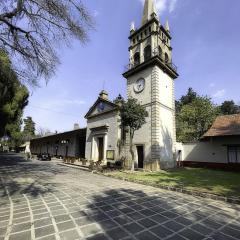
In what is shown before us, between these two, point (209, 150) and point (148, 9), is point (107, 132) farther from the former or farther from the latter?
point (148, 9)

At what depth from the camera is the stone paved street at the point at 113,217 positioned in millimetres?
4664

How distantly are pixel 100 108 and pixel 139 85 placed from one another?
6.44m

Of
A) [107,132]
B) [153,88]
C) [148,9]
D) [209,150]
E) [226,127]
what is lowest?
[209,150]

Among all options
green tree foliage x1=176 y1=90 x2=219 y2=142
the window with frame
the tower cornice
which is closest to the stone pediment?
the tower cornice

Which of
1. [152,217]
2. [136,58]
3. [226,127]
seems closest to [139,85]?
[136,58]

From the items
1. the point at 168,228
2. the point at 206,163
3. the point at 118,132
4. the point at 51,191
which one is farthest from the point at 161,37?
the point at 168,228

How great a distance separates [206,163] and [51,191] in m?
18.7

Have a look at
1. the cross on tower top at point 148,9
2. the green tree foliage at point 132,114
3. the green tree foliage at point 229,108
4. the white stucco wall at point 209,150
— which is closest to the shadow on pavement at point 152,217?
the green tree foliage at point 132,114

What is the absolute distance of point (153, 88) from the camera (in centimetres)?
2008

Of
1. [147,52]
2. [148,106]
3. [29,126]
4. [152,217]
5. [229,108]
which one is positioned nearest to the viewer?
[152,217]

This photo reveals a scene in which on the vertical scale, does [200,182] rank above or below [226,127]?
below

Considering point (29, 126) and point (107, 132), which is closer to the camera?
point (107, 132)

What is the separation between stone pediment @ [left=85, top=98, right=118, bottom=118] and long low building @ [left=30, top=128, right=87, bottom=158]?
320cm

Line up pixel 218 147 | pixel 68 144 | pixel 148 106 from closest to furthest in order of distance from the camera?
pixel 148 106 → pixel 218 147 → pixel 68 144
